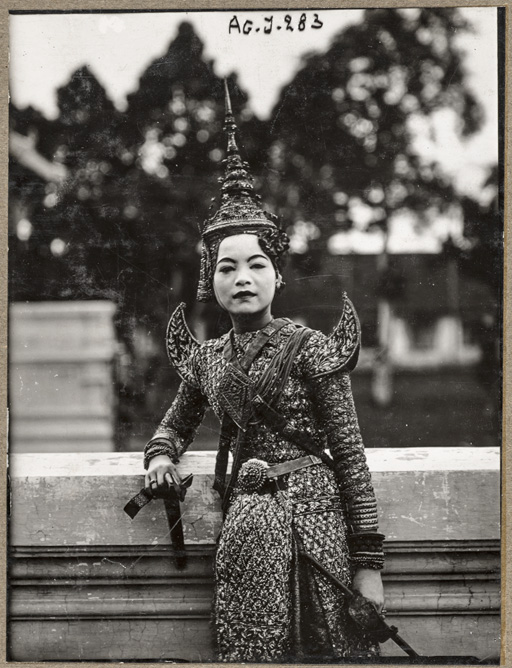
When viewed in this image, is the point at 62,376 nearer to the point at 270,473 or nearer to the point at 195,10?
the point at 270,473

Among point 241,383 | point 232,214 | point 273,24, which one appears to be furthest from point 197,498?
point 273,24

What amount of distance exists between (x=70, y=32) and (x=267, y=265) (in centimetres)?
131

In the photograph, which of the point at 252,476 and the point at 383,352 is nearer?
A: the point at 252,476

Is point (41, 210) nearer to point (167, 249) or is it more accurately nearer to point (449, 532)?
point (167, 249)

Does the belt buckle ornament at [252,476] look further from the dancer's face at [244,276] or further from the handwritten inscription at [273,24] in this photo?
the handwritten inscription at [273,24]

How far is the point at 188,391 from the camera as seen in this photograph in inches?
104

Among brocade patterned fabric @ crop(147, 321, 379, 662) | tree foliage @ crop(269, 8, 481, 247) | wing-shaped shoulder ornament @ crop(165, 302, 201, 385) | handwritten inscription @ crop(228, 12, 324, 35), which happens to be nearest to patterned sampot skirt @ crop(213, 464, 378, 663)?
brocade patterned fabric @ crop(147, 321, 379, 662)

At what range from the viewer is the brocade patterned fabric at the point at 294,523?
2.37m

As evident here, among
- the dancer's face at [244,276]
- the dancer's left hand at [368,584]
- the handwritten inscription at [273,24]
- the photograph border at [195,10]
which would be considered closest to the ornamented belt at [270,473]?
the dancer's left hand at [368,584]

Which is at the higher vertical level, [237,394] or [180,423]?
[237,394]

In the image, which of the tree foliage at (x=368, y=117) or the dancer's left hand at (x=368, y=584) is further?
the tree foliage at (x=368, y=117)

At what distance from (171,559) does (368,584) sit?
2.55ft

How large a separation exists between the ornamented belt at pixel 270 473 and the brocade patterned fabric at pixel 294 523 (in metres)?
0.02

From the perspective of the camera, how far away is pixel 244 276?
248 centimetres
